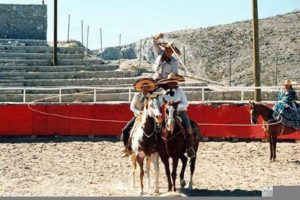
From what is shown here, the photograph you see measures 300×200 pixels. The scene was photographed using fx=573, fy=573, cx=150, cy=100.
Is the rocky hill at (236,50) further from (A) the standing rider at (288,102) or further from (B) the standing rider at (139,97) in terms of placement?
(B) the standing rider at (139,97)

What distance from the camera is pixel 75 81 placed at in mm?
30938

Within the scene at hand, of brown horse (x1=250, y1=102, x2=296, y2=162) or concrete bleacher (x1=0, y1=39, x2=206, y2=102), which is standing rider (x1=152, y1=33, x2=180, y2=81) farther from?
concrete bleacher (x1=0, y1=39, x2=206, y2=102)

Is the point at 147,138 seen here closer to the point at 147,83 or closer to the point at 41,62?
the point at 147,83

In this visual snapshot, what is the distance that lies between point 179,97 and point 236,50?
3793 centimetres

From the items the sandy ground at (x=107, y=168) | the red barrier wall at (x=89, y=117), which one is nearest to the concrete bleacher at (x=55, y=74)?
the red barrier wall at (x=89, y=117)

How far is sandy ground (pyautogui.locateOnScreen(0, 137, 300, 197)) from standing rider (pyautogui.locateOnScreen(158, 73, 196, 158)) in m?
1.03

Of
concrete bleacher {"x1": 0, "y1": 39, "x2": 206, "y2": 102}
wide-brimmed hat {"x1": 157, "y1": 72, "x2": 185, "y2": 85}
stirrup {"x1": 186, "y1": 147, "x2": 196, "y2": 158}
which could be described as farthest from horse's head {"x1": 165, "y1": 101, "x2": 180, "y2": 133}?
concrete bleacher {"x1": 0, "y1": 39, "x2": 206, "y2": 102}

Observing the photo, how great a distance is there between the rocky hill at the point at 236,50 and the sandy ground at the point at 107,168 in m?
21.6

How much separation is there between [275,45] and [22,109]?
99.8 ft

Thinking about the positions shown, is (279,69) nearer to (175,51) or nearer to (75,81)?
(75,81)

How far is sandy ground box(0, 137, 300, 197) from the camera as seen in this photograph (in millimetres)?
11734

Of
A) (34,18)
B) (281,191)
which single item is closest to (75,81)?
(34,18)

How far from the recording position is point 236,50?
158 ft

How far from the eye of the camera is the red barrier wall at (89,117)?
2097cm
